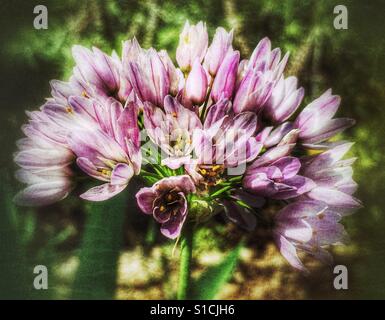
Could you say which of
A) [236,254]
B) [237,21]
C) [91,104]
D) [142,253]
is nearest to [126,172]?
[91,104]

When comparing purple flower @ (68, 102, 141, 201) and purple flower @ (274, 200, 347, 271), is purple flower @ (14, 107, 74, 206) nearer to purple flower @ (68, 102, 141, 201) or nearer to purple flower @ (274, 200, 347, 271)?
purple flower @ (68, 102, 141, 201)

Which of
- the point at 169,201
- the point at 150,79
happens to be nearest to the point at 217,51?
the point at 150,79

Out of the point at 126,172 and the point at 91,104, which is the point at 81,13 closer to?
the point at 91,104

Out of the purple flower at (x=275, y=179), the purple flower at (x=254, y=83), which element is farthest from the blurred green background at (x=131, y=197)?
the purple flower at (x=275, y=179)

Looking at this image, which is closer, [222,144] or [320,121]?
[222,144]

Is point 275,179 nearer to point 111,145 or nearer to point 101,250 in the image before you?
point 111,145

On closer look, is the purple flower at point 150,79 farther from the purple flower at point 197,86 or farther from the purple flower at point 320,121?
the purple flower at point 320,121
